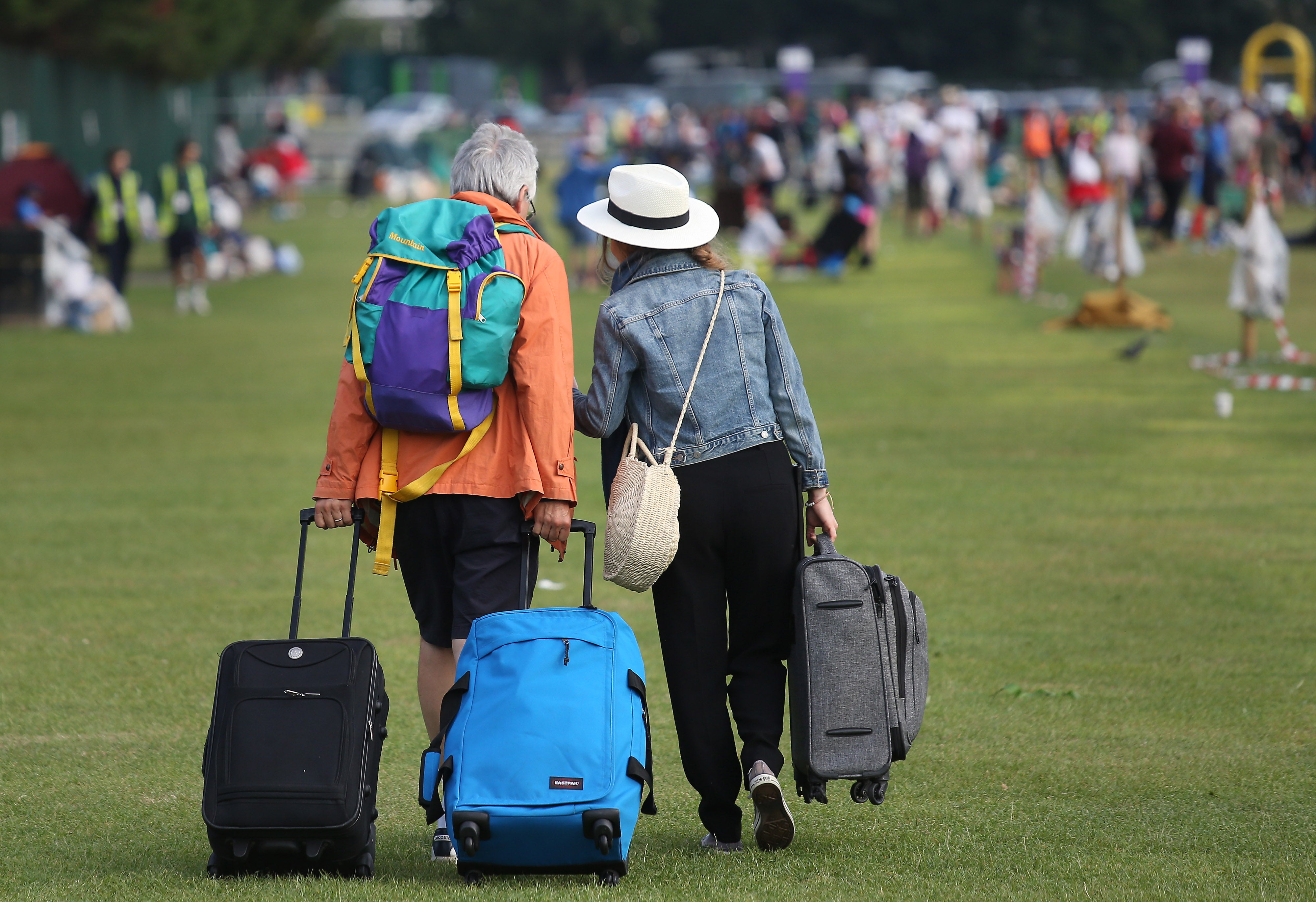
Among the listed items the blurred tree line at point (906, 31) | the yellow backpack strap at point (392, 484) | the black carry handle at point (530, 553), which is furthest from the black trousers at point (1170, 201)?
the blurred tree line at point (906, 31)

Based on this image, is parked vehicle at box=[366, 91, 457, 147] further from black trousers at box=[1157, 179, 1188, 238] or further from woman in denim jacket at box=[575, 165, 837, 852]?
woman in denim jacket at box=[575, 165, 837, 852]

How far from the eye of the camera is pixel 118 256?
22.6 meters

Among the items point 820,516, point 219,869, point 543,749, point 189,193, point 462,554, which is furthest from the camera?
point 189,193

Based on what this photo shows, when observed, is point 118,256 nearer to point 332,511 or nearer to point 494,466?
point 332,511

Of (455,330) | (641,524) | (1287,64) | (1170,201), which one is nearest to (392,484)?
(455,330)

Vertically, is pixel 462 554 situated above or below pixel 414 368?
below

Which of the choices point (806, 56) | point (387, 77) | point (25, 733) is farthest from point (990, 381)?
point (387, 77)

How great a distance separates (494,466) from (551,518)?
0.21m

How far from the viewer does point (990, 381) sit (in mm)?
15102

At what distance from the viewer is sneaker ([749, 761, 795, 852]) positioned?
4.49 m

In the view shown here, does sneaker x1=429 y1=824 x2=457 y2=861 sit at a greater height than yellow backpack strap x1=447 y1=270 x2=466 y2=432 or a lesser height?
lesser

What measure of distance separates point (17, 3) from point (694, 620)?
24.2m

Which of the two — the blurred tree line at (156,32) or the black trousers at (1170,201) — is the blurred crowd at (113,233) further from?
the black trousers at (1170,201)

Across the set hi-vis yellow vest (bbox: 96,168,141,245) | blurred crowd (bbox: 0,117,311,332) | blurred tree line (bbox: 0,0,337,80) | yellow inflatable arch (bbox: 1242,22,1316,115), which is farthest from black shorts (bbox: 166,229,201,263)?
yellow inflatable arch (bbox: 1242,22,1316,115)
